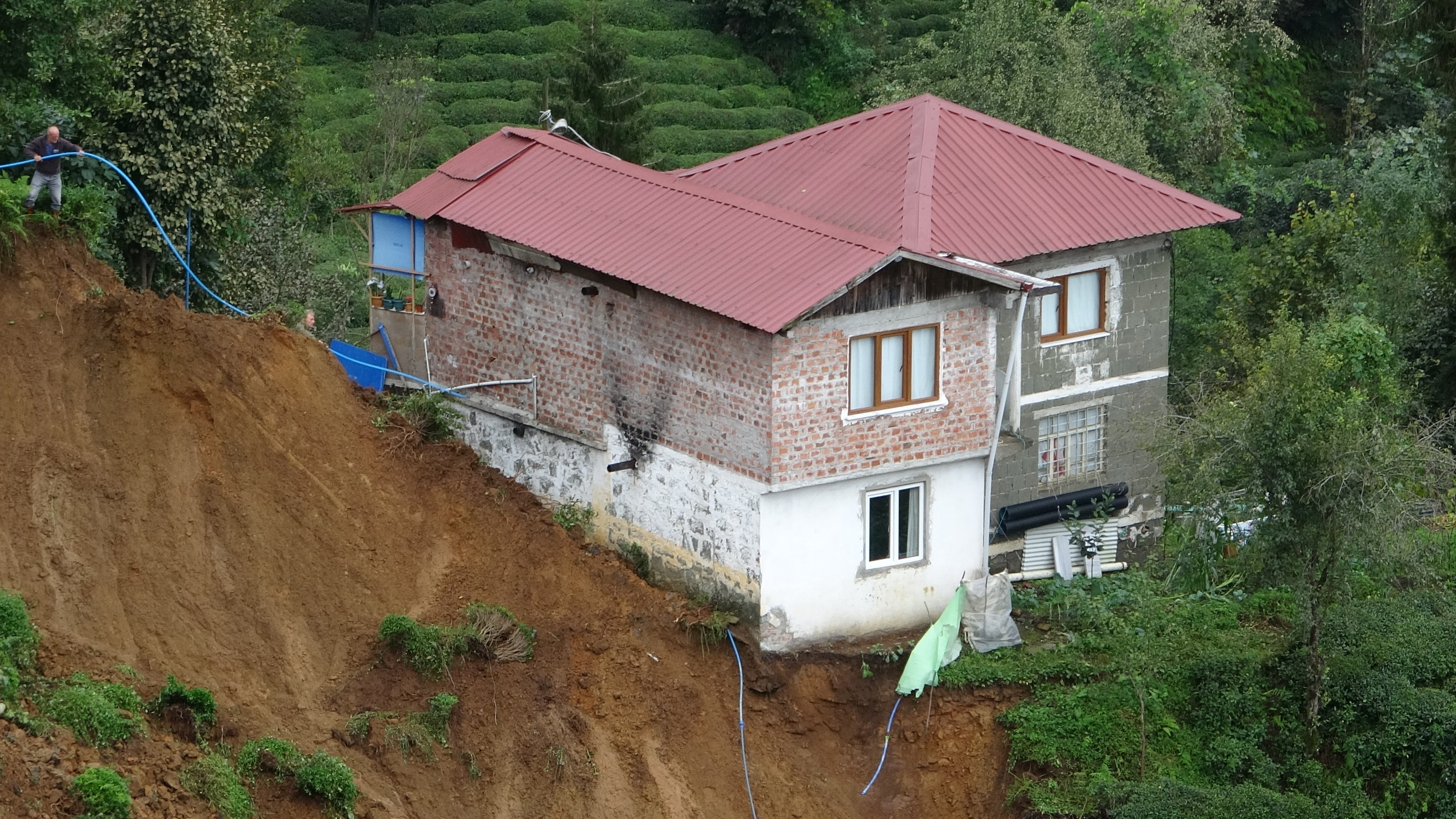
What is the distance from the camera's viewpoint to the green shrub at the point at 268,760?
19.1m

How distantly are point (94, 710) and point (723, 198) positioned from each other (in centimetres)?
1091

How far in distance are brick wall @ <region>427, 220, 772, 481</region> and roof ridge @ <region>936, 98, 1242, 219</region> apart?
5.99 m

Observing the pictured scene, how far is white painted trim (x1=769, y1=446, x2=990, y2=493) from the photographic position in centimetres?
2312

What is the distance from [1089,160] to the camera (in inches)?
1064

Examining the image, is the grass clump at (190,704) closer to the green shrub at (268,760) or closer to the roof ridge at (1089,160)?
the green shrub at (268,760)

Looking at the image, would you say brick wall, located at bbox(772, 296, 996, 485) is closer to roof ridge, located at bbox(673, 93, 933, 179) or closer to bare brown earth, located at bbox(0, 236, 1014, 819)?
bare brown earth, located at bbox(0, 236, 1014, 819)

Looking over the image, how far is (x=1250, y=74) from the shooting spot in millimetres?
53969

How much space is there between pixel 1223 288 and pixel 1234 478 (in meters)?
13.0

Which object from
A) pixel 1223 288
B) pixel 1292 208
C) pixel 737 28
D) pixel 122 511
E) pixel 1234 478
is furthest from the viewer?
pixel 737 28

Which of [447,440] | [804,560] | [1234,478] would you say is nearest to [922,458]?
[804,560]

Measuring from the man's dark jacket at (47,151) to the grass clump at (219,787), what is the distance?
8.42 meters

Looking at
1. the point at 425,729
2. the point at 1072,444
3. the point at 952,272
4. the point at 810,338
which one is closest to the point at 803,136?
the point at 952,272

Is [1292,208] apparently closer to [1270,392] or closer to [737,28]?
[737,28]

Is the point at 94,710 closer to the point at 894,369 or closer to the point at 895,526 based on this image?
the point at 895,526
